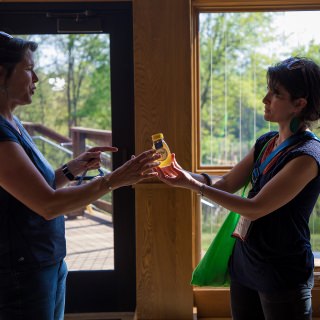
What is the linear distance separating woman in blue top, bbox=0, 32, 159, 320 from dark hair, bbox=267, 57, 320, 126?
568mm

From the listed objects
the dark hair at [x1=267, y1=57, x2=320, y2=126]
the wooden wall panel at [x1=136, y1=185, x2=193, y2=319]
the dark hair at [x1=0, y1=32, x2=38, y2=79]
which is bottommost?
the wooden wall panel at [x1=136, y1=185, x2=193, y2=319]

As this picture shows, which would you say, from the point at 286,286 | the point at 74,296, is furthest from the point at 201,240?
the point at 286,286

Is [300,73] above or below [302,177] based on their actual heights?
above

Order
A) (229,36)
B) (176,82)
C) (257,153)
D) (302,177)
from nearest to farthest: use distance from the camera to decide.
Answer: (302,177) → (257,153) → (176,82) → (229,36)

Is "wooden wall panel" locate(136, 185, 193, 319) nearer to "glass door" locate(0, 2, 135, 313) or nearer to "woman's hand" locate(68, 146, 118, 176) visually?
"glass door" locate(0, 2, 135, 313)

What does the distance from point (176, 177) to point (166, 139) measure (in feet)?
3.36

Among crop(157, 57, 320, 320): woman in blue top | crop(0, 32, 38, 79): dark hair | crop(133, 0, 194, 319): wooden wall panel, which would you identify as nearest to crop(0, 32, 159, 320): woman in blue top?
crop(0, 32, 38, 79): dark hair

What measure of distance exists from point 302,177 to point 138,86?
1.45 metres

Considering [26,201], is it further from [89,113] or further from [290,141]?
[89,113]

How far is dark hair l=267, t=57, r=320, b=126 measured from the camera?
5.45 feet

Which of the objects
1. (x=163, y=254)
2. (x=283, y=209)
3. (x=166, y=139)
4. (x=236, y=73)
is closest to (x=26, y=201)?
(x=283, y=209)

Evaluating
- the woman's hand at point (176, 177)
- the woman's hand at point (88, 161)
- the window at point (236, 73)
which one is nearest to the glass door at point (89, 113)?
the window at point (236, 73)

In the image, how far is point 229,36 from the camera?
9.81 feet

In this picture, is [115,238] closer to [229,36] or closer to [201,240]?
[201,240]
